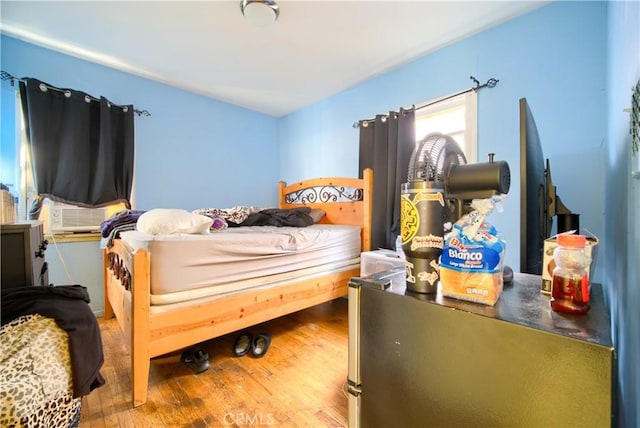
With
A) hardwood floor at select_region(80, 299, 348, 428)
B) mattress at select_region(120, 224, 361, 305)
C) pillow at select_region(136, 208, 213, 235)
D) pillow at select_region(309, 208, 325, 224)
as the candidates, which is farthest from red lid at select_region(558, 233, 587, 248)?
pillow at select_region(309, 208, 325, 224)

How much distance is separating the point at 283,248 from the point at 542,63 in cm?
219

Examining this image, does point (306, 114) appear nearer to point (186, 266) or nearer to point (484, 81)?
point (484, 81)

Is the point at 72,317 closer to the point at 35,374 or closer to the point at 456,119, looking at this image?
the point at 35,374

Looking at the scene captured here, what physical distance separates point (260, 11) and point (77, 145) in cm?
201

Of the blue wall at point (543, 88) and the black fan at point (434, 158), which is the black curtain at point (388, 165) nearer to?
the blue wall at point (543, 88)

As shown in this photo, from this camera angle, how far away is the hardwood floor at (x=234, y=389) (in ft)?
4.09

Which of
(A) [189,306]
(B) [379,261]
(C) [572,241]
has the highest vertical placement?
(C) [572,241]

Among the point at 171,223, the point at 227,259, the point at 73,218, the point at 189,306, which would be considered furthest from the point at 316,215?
the point at 73,218

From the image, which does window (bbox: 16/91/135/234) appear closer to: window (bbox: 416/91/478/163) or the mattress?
the mattress

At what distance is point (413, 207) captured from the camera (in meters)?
0.65

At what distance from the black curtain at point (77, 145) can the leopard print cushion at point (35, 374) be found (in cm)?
208

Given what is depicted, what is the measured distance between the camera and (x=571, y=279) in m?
0.56

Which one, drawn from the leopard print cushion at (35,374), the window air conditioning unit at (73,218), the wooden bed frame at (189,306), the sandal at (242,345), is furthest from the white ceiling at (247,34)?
the sandal at (242,345)

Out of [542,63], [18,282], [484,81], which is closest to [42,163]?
[18,282]
